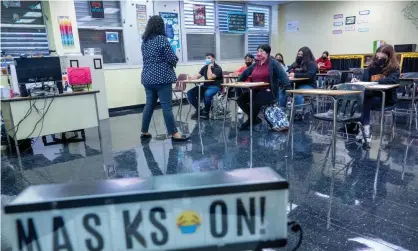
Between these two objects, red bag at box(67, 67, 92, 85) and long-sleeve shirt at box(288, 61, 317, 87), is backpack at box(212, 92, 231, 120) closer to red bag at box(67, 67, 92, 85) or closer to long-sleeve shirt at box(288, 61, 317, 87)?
long-sleeve shirt at box(288, 61, 317, 87)

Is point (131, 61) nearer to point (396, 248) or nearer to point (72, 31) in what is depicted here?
point (72, 31)

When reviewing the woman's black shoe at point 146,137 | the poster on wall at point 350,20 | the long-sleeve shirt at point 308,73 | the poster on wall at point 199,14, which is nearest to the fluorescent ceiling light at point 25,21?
the woman's black shoe at point 146,137

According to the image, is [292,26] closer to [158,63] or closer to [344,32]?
[344,32]

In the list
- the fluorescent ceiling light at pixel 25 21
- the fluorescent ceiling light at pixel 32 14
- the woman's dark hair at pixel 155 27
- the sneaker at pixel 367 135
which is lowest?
the sneaker at pixel 367 135

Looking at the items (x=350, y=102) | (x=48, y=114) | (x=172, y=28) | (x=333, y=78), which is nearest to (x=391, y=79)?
(x=350, y=102)

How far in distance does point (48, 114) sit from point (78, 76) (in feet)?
1.88

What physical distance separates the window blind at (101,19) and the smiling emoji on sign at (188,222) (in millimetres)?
5385

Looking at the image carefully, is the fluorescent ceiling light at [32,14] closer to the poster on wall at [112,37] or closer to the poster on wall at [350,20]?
the poster on wall at [112,37]

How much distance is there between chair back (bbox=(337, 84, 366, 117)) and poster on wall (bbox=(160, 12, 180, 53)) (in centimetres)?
400

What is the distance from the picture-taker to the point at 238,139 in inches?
131

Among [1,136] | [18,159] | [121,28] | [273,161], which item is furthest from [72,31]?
[273,161]

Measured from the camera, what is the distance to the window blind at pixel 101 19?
5.14 meters

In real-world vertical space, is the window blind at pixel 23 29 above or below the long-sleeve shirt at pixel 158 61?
above

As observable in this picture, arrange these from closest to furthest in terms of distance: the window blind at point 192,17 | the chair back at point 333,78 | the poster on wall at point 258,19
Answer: the chair back at point 333,78
the window blind at point 192,17
the poster on wall at point 258,19
